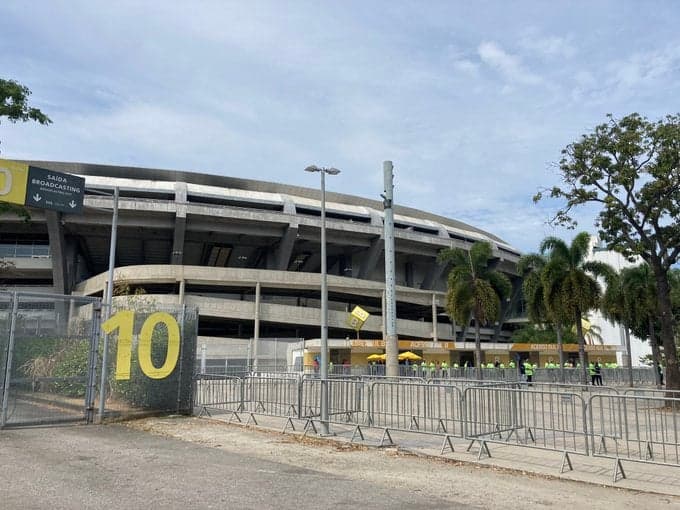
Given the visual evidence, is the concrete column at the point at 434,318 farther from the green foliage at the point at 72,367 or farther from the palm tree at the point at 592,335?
the green foliage at the point at 72,367

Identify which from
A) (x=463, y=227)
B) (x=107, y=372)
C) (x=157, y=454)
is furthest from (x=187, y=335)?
(x=463, y=227)

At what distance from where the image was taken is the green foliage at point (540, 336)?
63.2 meters

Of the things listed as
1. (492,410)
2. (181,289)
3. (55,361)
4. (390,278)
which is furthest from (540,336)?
(55,361)

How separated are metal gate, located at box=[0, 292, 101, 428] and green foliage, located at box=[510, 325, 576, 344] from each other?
186 ft

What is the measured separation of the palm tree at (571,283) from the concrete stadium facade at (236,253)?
16.6m

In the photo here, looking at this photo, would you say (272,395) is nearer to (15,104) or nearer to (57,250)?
(15,104)

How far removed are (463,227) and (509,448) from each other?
66541 mm

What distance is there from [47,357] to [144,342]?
213 cm

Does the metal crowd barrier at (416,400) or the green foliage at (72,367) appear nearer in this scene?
the metal crowd barrier at (416,400)

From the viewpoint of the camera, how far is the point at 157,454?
31.9 feet

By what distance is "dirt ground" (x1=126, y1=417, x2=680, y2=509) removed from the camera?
713 cm

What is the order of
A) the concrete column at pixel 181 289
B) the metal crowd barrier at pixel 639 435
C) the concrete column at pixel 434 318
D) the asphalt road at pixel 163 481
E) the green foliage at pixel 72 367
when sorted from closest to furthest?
the asphalt road at pixel 163 481 < the metal crowd barrier at pixel 639 435 < the green foliage at pixel 72 367 < the concrete column at pixel 181 289 < the concrete column at pixel 434 318

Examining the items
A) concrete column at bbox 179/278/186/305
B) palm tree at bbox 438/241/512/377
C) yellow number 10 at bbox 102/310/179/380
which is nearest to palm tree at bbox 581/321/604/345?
palm tree at bbox 438/241/512/377

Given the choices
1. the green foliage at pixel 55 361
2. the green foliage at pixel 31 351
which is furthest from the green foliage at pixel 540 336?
the green foliage at pixel 31 351
